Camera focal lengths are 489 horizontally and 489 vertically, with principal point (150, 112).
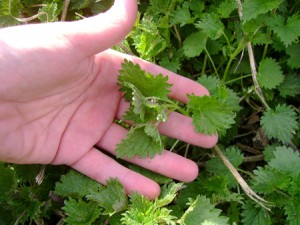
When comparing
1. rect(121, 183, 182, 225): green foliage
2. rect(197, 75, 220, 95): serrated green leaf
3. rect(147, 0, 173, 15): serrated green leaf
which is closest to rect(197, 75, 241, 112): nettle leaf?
rect(197, 75, 220, 95): serrated green leaf

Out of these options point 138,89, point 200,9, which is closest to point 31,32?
point 138,89

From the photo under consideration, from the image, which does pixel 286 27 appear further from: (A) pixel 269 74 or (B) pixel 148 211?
(B) pixel 148 211

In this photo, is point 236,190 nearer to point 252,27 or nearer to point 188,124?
point 188,124

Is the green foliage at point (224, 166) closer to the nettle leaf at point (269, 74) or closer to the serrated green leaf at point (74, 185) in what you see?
the nettle leaf at point (269, 74)

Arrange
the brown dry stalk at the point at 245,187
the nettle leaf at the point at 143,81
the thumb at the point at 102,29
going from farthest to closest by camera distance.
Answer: the brown dry stalk at the point at 245,187
the nettle leaf at the point at 143,81
the thumb at the point at 102,29

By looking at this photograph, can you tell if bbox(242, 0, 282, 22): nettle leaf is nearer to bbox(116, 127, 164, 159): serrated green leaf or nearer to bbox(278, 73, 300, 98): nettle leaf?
bbox(278, 73, 300, 98): nettle leaf

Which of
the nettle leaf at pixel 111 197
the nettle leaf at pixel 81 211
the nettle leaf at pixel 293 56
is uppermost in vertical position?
the nettle leaf at pixel 293 56

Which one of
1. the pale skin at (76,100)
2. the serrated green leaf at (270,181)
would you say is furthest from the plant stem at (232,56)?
the serrated green leaf at (270,181)
